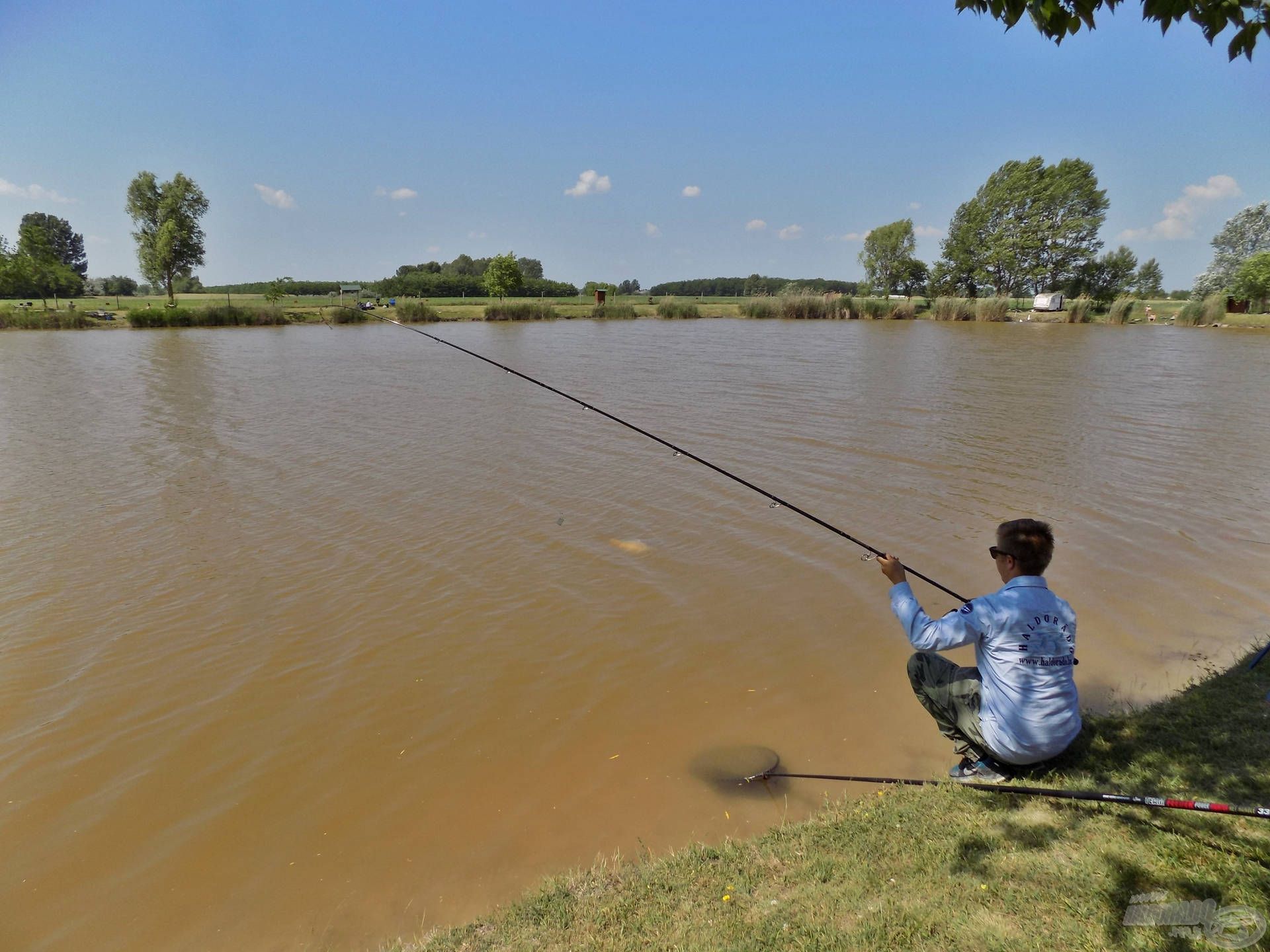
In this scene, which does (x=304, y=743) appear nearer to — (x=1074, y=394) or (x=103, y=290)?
(x=1074, y=394)

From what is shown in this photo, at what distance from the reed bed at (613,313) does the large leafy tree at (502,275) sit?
16081 mm

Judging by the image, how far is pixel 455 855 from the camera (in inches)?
141

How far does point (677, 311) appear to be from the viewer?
58844 millimetres

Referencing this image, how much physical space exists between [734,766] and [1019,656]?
186cm

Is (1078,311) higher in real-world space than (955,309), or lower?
lower

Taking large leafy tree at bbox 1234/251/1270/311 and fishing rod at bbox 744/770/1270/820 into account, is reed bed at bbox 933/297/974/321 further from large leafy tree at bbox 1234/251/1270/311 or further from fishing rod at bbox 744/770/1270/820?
fishing rod at bbox 744/770/1270/820

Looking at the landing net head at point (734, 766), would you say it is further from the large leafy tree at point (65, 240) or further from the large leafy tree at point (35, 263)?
the large leafy tree at point (65, 240)

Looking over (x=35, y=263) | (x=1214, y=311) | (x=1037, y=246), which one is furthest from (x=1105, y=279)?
(x=35, y=263)

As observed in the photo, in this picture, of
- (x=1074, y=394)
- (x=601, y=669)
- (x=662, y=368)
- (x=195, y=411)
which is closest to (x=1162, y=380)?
(x=1074, y=394)

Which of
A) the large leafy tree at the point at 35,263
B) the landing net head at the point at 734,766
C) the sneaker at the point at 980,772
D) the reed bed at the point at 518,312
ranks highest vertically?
the large leafy tree at the point at 35,263

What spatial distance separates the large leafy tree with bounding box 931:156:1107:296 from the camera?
57.4 metres

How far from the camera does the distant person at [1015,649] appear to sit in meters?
3.04

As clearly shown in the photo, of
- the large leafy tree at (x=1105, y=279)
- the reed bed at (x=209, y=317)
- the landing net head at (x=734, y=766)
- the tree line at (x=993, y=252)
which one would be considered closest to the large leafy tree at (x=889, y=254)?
the tree line at (x=993, y=252)

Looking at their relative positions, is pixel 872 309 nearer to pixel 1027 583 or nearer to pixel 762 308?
Answer: pixel 762 308
